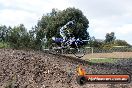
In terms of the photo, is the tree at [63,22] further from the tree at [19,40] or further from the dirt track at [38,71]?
the dirt track at [38,71]

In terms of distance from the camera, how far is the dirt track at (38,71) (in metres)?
14.8

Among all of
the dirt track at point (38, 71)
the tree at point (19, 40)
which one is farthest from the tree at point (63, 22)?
the dirt track at point (38, 71)

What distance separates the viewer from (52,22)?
9556cm

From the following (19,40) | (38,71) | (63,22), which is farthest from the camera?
(63,22)

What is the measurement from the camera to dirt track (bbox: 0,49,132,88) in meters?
14.8

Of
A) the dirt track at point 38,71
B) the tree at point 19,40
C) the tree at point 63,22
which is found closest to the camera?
the dirt track at point 38,71

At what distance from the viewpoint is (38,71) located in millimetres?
15992

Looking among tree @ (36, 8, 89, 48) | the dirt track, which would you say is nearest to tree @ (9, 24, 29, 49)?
the dirt track

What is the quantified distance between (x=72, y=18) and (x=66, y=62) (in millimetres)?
77519

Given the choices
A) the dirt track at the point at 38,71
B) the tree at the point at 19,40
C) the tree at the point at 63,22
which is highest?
the tree at the point at 63,22

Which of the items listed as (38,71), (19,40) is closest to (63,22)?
(19,40)

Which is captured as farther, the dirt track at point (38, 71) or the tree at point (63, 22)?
the tree at point (63, 22)

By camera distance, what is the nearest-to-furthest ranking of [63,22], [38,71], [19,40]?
[38,71] → [19,40] → [63,22]

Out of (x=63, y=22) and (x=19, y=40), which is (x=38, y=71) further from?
(x=63, y=22)
